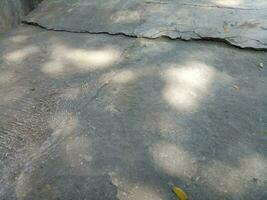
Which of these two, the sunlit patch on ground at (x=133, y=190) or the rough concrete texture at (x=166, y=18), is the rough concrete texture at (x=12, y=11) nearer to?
the rough concrete texture at (x=166, y=18)

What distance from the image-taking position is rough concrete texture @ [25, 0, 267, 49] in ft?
11.1

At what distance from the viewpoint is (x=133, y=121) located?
2.42m

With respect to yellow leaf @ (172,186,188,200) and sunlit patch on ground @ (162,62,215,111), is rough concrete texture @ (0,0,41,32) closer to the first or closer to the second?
sunlit patch on ground @ (162,62,215,111)

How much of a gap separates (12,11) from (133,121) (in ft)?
7.68

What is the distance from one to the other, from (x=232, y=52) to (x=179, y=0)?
A: 1.26 meters

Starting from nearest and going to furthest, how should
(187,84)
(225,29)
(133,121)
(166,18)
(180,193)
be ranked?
(180,193) → (133,121) → (187,84) → (225,29) → (166,18)

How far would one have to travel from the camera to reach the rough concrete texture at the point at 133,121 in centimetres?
198

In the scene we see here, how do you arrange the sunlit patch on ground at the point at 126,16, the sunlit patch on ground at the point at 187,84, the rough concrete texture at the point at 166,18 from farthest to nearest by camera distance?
the sunlit patch on ground at the point at 126,16 < the rough concrete texture at the point at 166,18 < the sunlit patch on ground at the point at 187,84

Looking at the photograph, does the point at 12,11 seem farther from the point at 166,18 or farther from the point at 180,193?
the point at 180,193

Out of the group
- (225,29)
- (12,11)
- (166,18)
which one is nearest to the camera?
(225,29)

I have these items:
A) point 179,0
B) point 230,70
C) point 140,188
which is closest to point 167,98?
point 230,70

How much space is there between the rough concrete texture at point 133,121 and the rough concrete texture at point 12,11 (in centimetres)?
63

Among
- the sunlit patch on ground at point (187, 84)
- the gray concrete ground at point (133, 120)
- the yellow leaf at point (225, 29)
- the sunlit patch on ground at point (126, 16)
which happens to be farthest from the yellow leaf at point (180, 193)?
the sunlit patch on ground at point (126, 16)

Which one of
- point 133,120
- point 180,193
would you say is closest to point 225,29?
point 133,120
